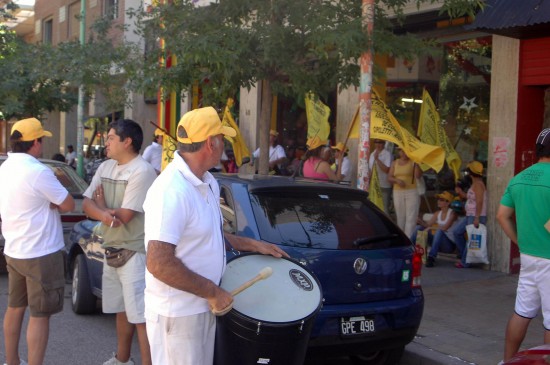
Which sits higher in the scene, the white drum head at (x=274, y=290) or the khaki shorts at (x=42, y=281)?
the white drum head at (x=274, y=290)

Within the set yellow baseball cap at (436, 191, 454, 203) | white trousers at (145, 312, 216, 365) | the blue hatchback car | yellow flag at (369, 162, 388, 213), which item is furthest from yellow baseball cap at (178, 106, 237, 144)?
yellow baseball cap at (436, 191, 454, 203)

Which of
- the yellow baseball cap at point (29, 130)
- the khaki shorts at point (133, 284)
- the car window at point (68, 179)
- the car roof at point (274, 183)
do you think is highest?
the yellow baseball cap at point (29, 130)

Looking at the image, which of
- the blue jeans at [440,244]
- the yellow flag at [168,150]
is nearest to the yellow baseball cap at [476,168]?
the blue jeans at [440,244]

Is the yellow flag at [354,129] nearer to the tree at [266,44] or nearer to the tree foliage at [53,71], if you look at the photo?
the tree at [266,44]

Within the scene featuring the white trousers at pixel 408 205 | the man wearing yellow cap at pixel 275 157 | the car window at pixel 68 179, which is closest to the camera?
the car window at pixel 68 179

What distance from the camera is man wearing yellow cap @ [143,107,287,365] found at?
3211 mm

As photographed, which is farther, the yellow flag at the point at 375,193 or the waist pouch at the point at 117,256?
the yellow flag at the point at 375,193

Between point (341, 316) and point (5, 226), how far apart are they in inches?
103

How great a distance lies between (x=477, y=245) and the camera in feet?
33.3

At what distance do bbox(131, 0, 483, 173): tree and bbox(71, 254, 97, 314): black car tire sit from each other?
3037 mm

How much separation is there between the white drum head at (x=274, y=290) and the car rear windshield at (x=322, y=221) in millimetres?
1479

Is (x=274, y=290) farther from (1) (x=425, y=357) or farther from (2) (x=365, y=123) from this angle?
(2) (x=365, y=123)

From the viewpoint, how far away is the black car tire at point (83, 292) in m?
7.62

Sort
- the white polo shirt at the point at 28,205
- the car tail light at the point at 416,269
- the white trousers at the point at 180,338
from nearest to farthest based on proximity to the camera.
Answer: the white trousers at the point at 180,338
the white polo shirt at the point at 28,205
the car tail light at the point at 416,269
